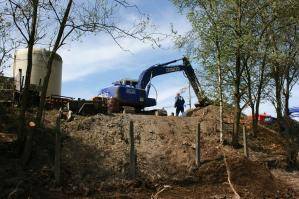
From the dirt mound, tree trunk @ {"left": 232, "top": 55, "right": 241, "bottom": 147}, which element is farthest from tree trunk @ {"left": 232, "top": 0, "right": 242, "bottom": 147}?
the dirt mound

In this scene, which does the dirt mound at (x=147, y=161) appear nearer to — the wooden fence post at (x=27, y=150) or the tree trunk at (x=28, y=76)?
the wooden fence post at (x=27, y=150)

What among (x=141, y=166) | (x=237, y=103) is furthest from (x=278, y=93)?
(x=141, y=166)

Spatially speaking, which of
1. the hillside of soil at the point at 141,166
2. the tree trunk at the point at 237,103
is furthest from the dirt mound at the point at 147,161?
the tree trunk at the point at 237,103

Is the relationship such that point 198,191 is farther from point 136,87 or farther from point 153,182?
point 136,87

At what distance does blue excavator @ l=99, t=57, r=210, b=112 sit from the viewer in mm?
32303

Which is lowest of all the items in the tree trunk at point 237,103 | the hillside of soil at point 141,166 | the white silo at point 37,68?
the hillside of soil at point 141,166

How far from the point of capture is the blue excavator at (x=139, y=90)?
32.3 m

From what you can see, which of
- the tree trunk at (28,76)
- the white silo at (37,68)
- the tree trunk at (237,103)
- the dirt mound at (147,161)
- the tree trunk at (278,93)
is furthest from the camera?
the tree trunk at (278,93)

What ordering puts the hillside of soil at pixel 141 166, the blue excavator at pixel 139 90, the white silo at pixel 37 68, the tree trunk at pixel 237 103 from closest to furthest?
the hillside of soil at pixel 141 166
the tree trunk at pixel 237 103
the white silo at pixel 37 68
the blue excavator at pixel 139 90

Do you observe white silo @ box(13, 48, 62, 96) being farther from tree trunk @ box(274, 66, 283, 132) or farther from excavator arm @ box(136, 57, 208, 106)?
tree trunk @ box(274, 66, 283, 132)

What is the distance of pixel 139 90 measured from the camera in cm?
3344

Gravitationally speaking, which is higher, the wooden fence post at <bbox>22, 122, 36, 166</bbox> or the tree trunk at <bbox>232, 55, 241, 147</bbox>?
the tree trunk at <bbox>232, 55, 241, 147</bbox>

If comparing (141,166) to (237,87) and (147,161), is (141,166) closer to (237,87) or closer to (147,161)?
(147,161)

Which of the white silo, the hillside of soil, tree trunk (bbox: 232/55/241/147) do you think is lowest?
the hillside of soil
